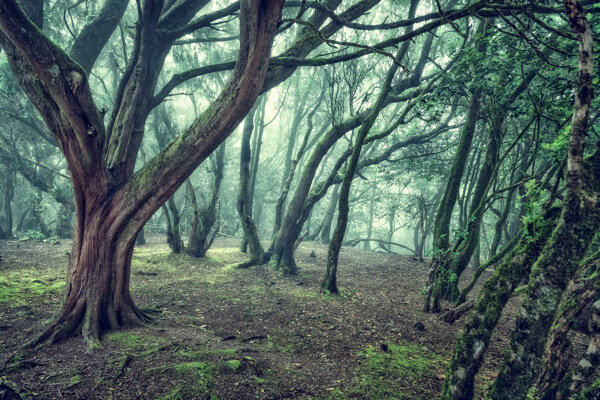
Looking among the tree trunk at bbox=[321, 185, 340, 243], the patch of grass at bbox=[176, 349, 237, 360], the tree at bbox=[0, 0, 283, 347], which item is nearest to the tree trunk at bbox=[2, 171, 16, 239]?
the tree at bbox=[0, 0, 283, 347]

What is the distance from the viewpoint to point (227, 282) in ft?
28.5

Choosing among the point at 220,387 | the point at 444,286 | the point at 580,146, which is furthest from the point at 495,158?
the point at 220,387

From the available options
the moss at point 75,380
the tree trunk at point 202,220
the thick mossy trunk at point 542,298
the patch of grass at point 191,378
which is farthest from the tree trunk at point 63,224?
the thick mossy trunk at point 542,298

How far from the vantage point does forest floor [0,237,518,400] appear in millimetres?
3125

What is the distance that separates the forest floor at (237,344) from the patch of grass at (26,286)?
2 centimetres

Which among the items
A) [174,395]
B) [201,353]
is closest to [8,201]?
[201,353]

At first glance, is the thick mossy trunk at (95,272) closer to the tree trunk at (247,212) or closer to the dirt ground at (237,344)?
the dirt ground at (237,344)

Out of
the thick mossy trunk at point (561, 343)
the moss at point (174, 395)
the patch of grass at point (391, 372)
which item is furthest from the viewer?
the patch of grass at point (391, 372)

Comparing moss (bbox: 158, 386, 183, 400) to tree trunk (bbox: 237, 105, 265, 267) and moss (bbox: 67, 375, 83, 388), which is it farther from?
tree trunk (bbox: 237, 105, 265, 267)

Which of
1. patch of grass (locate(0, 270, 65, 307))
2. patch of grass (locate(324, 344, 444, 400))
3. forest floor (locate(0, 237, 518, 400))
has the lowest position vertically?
patch of grass (locate(324, 344, 444, 400))

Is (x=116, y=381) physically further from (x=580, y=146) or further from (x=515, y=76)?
(x=515, y=76)

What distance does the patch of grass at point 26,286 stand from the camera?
5672 millimetres

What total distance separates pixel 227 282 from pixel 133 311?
13.3 feet

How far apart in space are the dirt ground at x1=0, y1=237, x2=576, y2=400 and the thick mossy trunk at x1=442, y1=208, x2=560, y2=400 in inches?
31.5
